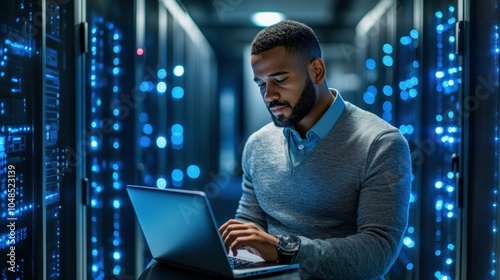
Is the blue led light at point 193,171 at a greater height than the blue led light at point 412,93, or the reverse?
the blue led light at point 412,93

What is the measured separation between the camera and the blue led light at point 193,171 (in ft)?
16.0

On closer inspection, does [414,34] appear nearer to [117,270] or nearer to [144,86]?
[144,86]

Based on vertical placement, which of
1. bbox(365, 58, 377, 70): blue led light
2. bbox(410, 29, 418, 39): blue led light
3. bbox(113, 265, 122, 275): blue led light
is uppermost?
bbox(410, 29, 418, 39): blue led light

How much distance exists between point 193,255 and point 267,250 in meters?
0.16

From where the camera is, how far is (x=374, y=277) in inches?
47.4

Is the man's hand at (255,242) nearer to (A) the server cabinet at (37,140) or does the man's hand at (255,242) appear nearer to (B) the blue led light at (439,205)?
(A) the server cabinet at (37,140)

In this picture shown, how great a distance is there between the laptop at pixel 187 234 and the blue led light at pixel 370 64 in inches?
110

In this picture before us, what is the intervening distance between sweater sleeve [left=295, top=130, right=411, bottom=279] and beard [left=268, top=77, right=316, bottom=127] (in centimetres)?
21

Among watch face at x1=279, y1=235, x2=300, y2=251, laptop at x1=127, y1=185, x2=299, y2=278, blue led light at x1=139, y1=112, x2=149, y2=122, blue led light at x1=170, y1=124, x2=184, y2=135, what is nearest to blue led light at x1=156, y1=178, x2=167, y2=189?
blue led light at x1=139, y1=112, x2=149, y2=122

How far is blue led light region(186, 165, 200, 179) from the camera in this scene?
488 cm

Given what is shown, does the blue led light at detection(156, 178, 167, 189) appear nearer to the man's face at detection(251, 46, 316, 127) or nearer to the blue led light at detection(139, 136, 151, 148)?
the blue led light at detection(139, 136, 151, 148)

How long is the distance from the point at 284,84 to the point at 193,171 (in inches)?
146

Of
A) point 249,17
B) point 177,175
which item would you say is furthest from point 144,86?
point 249,17

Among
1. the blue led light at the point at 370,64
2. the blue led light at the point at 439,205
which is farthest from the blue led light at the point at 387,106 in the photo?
the blue led light at the point at 439,205
